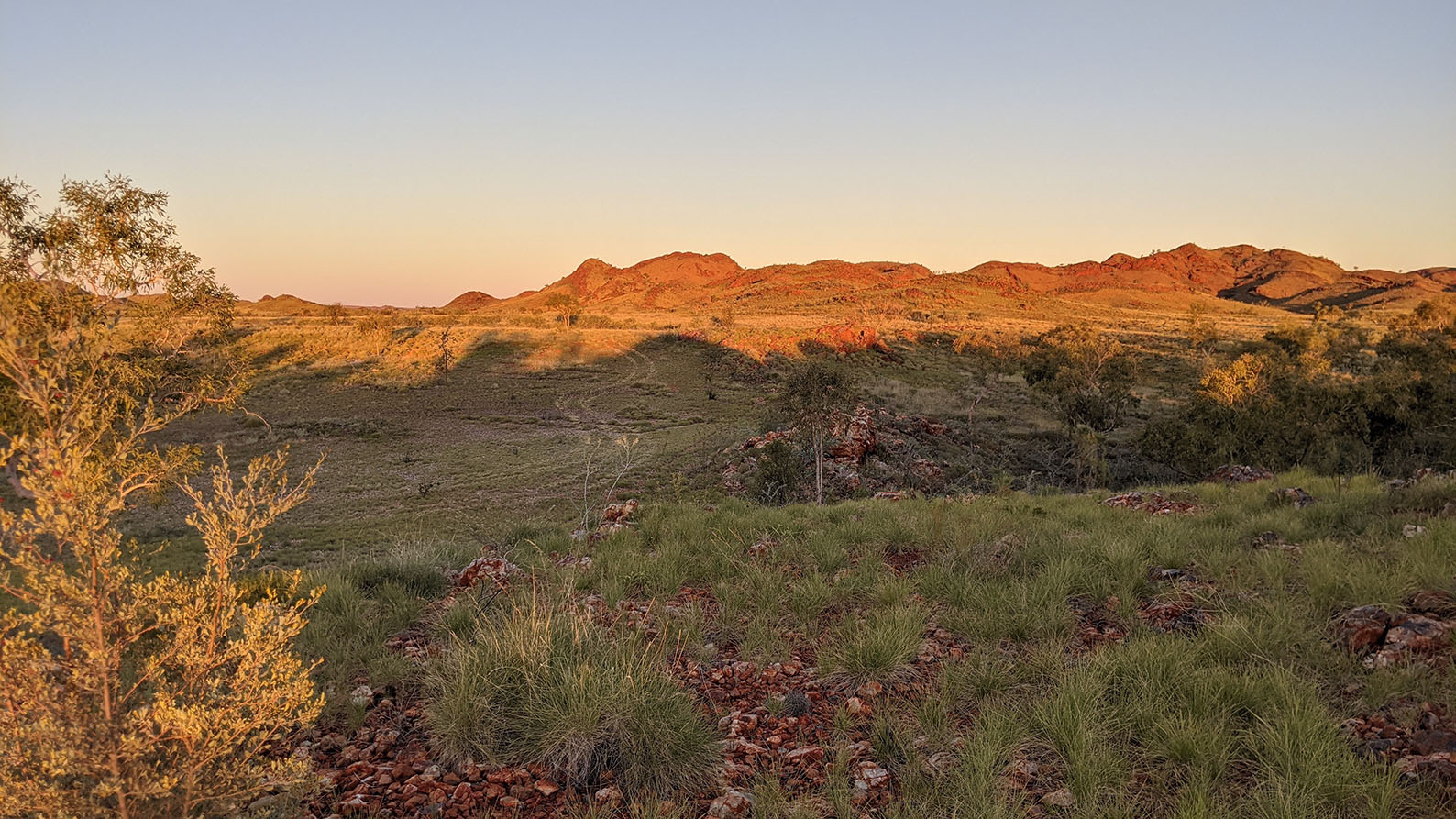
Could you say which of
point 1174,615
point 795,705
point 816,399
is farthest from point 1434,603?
point 816,399

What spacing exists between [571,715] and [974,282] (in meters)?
141

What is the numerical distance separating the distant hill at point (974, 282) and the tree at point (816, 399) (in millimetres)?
79846

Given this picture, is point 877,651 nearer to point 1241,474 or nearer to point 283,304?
point 1241,474

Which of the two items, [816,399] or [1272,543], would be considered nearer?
[1272,543]

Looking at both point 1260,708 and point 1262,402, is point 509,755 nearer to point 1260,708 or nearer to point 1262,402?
point 1260,708

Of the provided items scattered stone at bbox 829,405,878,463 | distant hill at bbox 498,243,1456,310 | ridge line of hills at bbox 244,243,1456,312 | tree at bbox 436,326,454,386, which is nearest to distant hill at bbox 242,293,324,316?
ridge line of hills at bbox 244,243,1456,312

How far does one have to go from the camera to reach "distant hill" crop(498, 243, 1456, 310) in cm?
11956

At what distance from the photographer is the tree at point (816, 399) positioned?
17078 millimetres

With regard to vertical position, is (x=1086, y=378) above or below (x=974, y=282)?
below

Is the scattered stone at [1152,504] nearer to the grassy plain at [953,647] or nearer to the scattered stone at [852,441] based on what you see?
the grassy plain at [953,647]

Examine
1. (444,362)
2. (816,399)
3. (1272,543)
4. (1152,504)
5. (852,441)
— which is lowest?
(852,441)

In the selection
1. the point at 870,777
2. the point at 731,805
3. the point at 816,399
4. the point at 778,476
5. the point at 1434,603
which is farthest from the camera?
A: the point at 778,476

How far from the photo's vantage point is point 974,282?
435ft

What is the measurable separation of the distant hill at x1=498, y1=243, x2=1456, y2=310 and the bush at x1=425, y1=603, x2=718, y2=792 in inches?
3715
